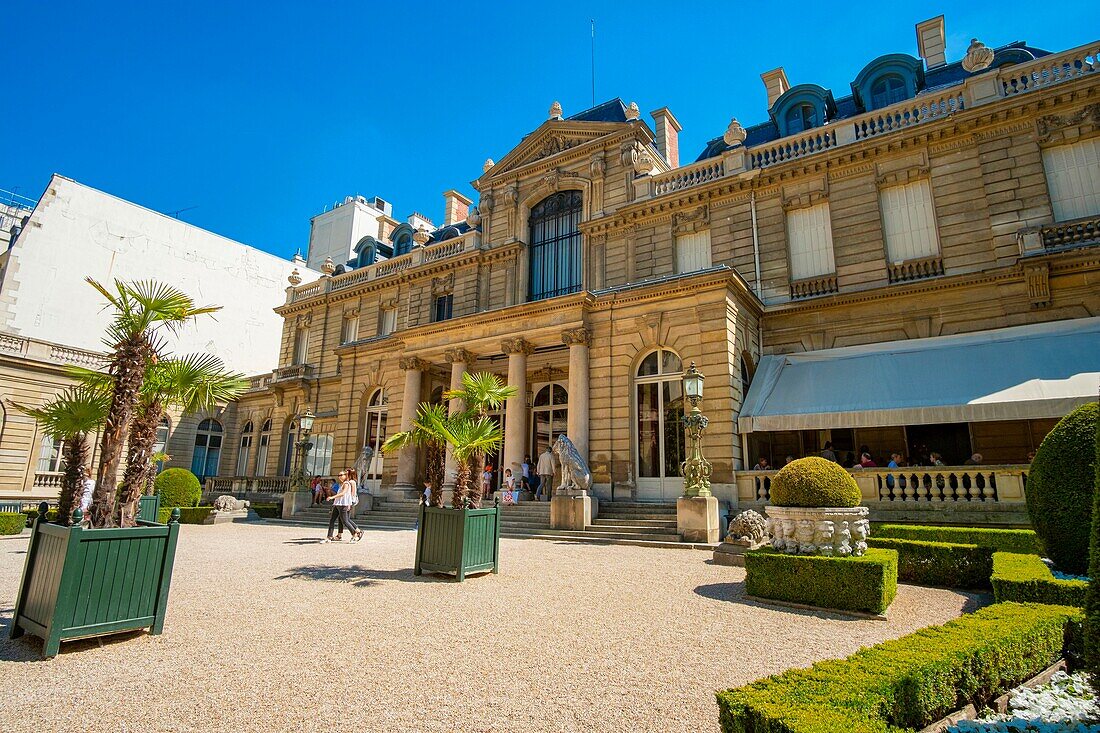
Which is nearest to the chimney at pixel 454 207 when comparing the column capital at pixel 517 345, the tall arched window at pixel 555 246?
the tall arched window at pixel 555 246

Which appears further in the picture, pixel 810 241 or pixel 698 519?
pixel 810 241

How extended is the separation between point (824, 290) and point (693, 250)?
4.41m

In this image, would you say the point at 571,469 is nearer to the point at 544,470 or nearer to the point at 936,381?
the point at 544,470

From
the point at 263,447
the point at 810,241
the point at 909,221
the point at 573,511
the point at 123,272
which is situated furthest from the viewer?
the point at 123,272

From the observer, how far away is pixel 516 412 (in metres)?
17.2

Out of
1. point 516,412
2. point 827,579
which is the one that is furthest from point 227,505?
point 827,579

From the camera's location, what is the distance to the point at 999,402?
11602mm

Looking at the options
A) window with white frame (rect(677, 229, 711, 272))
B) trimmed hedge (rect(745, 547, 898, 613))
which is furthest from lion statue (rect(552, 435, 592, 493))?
window with white frame (rect(677, 229, 711, 272))

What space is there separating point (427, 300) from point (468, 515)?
18948 mm

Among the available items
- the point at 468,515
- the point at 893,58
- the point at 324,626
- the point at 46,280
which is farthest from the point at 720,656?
the point at 46,280

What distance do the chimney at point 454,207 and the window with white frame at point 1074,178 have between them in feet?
77.4

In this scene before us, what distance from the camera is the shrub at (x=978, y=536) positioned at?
7.99 metres

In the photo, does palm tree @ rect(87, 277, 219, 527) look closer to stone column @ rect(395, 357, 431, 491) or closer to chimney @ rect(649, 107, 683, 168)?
stone column @ rect(395, 357, 431, 491)

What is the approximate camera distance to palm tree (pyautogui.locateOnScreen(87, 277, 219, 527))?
17.0 ft
